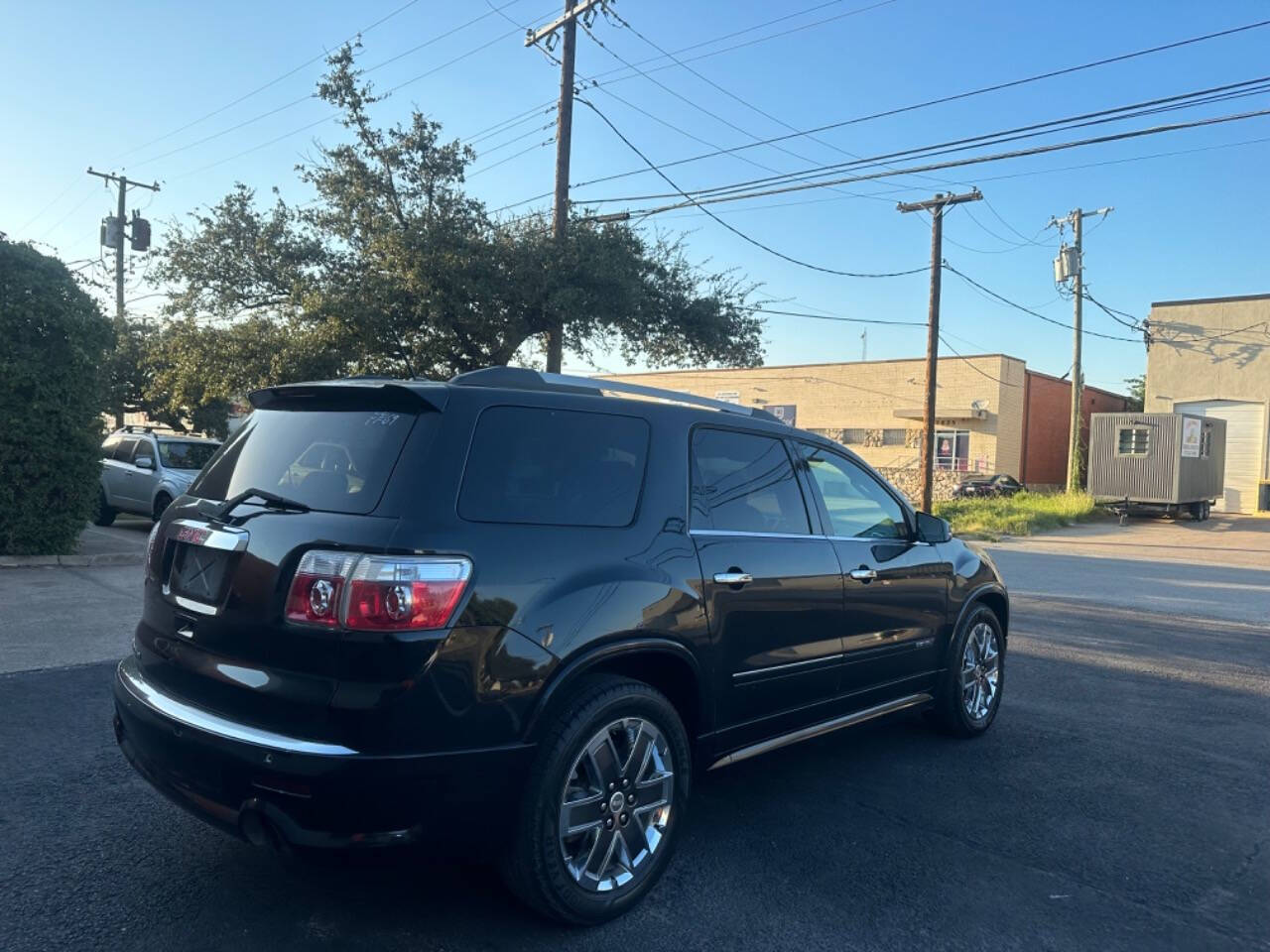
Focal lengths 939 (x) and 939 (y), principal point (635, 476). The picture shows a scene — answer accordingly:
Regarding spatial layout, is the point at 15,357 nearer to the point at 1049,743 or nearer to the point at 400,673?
the point at 400,673

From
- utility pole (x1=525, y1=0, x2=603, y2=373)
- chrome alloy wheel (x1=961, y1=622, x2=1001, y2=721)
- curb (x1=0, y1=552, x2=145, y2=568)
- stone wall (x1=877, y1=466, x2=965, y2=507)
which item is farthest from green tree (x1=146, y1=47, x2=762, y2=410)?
stone wall (x1=877, y1=466, x2=965, y2=507)

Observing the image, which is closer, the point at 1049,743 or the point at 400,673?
the point at 400,673

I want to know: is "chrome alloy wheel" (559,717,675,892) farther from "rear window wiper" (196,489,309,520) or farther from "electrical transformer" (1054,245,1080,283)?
"electrical transformer" (1054,245,1080,283)

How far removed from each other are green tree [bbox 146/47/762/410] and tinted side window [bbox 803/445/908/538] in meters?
11.5

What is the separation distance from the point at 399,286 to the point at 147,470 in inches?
198

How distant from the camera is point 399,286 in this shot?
16.2 m

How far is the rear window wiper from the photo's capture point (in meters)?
→ 3.16

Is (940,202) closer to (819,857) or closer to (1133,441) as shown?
(1133,441)

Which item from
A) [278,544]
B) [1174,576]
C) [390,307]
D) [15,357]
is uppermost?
[390,307]

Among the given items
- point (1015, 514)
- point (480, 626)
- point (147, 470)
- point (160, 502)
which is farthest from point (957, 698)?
point (1015, 514)

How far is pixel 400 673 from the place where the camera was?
2.81 metres

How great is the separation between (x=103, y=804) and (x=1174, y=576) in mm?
15835

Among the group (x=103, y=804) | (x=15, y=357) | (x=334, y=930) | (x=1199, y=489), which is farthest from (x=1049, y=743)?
(x=1199, y=489)

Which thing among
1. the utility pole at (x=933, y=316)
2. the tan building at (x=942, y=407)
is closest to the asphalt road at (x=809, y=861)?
the utility pole at (x=933, y=316)
